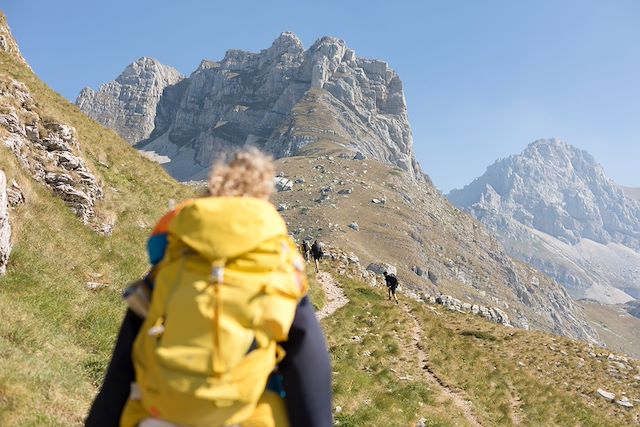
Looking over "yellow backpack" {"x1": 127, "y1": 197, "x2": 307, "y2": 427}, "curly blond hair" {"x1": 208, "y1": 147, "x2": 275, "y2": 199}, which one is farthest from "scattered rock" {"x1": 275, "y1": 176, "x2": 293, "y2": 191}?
"yellow backpack" {"x1": 127, "y1": 197, "x2": 307, "y2": 427}

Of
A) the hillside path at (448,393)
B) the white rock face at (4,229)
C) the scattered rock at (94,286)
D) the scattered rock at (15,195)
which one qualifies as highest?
the scattered rock at (15,195)

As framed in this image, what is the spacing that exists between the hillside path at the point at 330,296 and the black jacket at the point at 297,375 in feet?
56.7

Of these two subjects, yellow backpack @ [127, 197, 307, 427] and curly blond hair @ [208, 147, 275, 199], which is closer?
yellow backpack @ [127, 197, 307, 427]

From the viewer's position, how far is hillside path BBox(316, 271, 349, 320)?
2112 cm

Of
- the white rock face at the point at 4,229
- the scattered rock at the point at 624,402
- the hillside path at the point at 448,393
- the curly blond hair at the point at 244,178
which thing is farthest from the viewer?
the scattered rock at the point at 624,402

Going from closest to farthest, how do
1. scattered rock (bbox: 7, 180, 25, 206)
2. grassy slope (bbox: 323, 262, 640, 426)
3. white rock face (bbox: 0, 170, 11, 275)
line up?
white rock face (bbox: 0, 170, 11, 275), scattered rock (bbox: 7, 180, 25, 206), grassy slope (bbox: 323, 262, 640, 426)

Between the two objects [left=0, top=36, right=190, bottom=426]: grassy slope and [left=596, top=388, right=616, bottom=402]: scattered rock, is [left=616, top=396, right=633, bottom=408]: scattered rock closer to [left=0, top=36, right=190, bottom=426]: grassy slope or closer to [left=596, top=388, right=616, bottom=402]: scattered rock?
[left=596, top=388, right=616, bottom=402]: scattered rock

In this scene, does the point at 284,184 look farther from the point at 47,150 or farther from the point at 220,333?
the point at 220,333

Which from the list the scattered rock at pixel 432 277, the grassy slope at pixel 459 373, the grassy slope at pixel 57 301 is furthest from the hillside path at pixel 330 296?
the scattered rock at pixel 432 277

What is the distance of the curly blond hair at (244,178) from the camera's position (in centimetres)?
268

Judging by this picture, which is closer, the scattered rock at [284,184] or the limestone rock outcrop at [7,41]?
the limestone rock outcrop at [7,41]

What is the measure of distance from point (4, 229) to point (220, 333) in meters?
7.26

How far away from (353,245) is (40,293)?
119193mm

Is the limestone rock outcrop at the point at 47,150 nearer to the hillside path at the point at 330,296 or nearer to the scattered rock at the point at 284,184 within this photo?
the hillside path at the point at 330,296
